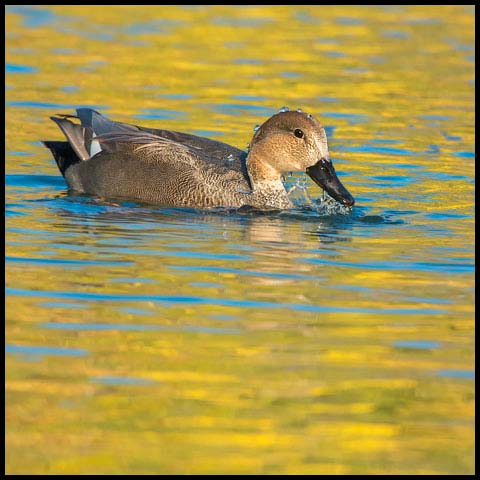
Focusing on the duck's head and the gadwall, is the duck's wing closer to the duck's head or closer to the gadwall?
the gadwall

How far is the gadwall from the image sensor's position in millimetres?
12062

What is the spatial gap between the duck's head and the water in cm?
32

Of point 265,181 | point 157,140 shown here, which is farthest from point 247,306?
point 157,140

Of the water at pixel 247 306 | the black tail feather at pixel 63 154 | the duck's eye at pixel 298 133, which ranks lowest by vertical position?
the water at pixel 247 306

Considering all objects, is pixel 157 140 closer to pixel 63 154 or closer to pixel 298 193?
pixel 63 154

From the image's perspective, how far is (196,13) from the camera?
2530cm

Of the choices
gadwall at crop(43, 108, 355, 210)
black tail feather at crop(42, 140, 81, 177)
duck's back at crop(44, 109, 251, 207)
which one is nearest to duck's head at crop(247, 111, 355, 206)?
gadwall at crop(43, 108, 355, 210)

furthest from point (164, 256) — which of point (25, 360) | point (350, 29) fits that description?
point (350, 29)

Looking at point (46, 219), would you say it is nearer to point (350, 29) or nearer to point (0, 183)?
point (0, 183)

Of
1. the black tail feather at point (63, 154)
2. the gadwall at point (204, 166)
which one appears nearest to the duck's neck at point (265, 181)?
the gadwall at point (204, 166)

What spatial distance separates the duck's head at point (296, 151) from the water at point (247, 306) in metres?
0.32

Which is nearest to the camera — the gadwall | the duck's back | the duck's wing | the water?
the water

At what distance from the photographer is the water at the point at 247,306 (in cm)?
642

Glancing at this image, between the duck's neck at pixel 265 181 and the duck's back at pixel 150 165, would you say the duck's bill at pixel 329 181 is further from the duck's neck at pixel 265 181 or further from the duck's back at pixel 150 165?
the duck's back at pixel 150 165
